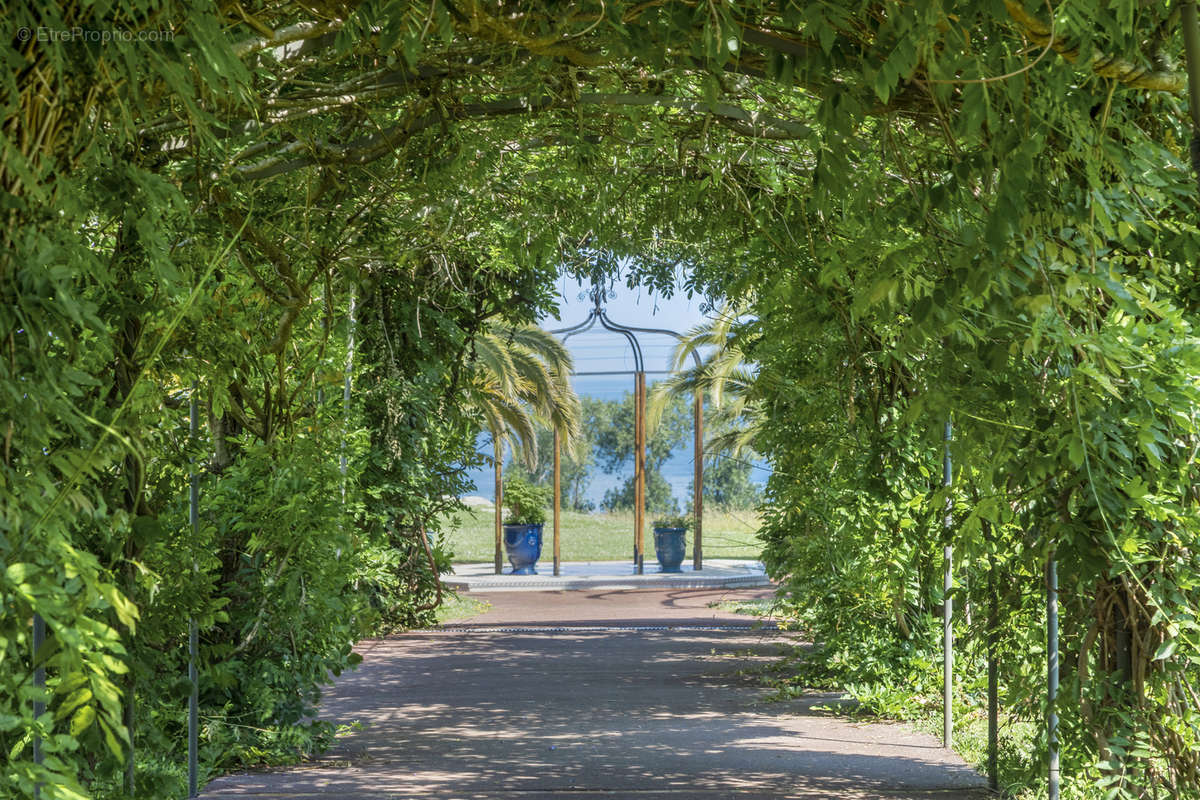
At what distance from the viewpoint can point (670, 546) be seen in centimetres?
1866

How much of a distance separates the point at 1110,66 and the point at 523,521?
51.7ft

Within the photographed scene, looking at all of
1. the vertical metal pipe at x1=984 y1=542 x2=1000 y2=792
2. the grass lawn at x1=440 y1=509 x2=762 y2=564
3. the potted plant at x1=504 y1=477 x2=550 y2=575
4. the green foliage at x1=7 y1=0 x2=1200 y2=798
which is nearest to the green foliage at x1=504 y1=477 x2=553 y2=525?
the potted plant at x1=504 y1=477 x2=550 y2=575

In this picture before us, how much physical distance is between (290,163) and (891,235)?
1917mm

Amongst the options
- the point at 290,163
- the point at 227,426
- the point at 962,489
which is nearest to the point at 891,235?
the point at 962,489

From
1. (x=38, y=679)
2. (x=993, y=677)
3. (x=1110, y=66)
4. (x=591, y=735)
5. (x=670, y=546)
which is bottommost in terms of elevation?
(x=591, y=735)

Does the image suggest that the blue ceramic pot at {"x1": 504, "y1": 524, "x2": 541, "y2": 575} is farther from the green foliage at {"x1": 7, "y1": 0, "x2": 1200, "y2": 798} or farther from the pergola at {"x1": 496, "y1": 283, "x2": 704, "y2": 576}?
the green foliage at {"x1": 7, "y1": 0, "x2": 1200, "y2": 798}

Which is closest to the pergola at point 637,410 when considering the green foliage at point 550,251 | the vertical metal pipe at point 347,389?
the vertical metal pipe at point 347,389

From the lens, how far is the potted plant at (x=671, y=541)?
1853 cm

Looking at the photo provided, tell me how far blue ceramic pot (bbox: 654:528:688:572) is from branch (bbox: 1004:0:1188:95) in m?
16.2

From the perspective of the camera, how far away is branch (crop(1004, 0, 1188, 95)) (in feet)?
7.34

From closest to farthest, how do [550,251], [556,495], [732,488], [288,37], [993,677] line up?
[288,37] → [993,677] → [550,251] → [556,495] → [732,488]

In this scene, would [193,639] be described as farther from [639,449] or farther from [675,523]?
[675,523]

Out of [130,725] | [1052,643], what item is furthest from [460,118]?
[1052,643]

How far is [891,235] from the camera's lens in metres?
3.38
